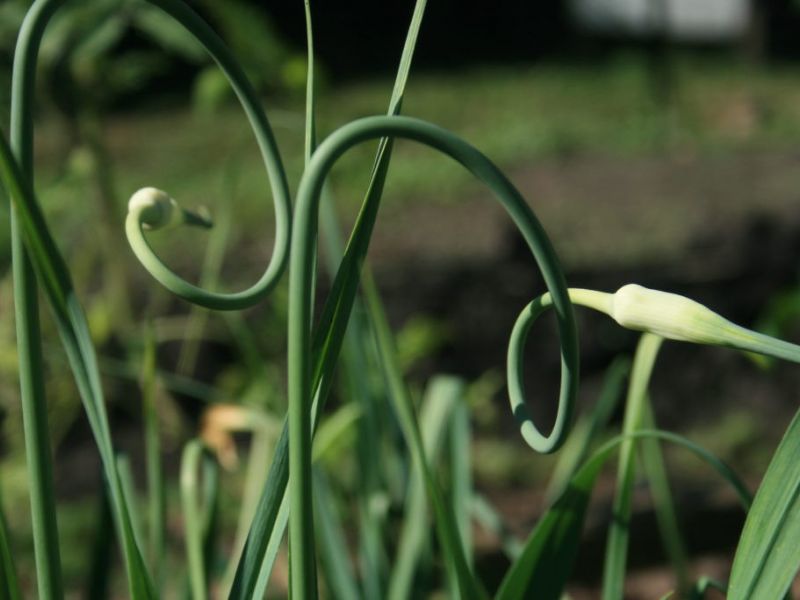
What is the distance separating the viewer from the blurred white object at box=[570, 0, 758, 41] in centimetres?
705

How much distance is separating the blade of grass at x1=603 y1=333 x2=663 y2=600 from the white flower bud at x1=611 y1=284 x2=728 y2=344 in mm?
177

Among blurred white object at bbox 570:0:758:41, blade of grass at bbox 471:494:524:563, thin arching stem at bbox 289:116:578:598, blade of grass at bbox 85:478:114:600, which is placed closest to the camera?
thin arching stem at bbox 289:116:578:598

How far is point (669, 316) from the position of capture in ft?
1.50

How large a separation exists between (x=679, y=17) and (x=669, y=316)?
23.8ft

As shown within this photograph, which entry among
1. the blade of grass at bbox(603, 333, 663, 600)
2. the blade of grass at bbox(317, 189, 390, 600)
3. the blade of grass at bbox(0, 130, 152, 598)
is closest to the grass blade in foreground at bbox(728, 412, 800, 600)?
the blade of grass at bbox(603, 333, 663, 600)

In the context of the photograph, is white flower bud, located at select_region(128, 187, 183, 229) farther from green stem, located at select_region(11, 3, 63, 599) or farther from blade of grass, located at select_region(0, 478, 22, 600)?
blade of grass, located at select_region(0, 478, 22, 600)

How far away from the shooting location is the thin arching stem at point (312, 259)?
0.41m

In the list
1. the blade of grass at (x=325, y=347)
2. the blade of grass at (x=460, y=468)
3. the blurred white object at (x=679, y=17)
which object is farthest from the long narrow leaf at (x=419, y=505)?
the blurred white object at (x=679, y=17)

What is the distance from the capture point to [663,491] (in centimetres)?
95

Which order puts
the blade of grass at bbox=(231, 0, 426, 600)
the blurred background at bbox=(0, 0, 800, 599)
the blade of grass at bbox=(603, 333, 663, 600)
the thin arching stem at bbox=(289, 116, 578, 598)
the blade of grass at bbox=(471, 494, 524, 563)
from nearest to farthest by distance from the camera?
the thin arching stem at bbox=(289, 116, 578, 598), the blade of grass at bbox=(231, 0, 426, 600), the blade of grass at bbox=(603, 333, 663, 600), the blade of grass at bbox=(471, 494, 524, 563), the blurred background at bbox=(0, 0, 800, 599)

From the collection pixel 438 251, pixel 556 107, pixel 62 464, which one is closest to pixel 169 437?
pixel 62 464

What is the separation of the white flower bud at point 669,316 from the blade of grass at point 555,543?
13 centimetres

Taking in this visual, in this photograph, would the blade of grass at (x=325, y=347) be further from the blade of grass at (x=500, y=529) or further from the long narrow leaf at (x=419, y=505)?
the blade of grass at (x=500, y=529)

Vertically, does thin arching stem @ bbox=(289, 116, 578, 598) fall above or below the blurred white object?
below
